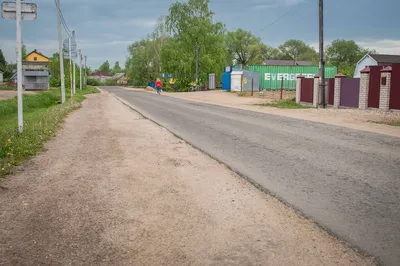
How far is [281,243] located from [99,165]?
441 cm

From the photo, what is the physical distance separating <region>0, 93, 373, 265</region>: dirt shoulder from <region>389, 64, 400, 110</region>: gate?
15.5 metres

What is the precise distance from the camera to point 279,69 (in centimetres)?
5034

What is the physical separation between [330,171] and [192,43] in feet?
192

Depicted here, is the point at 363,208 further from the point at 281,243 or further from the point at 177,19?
the point at 177,19

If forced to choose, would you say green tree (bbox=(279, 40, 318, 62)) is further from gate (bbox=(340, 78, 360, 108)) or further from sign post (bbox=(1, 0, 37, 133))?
sign post (bbox=(1, 0, 37, 133))

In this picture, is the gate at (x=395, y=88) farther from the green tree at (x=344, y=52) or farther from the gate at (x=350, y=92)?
the green tree at (x=344, y=52)

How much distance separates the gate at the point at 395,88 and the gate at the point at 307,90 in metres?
7.10

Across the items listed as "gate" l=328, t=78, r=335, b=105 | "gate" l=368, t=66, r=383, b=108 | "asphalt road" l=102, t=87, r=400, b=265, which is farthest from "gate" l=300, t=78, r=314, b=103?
"asphalt road" l=102, t=87, r=400, b=265

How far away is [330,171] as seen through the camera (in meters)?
6.73

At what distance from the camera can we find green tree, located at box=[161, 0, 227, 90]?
2404 inches

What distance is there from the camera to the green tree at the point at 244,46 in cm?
11044

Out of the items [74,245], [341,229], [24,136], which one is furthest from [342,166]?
[24,136]

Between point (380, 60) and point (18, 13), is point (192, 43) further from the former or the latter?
point (18, 13)

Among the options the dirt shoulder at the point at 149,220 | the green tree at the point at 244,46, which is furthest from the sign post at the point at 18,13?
the green tree at the point at 244,46
